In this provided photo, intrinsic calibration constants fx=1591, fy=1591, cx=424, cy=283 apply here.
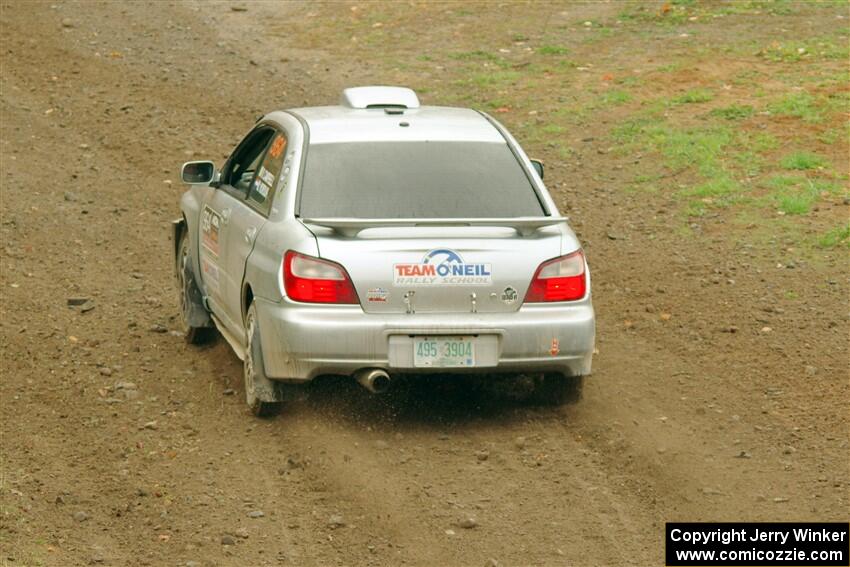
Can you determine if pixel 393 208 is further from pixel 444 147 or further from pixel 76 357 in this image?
pixel 76 357

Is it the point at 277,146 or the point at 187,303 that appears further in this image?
the point at 187,303

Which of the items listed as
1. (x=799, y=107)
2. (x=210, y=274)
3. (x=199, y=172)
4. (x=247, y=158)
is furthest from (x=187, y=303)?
(x=799, y=107)

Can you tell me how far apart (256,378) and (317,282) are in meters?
0.76

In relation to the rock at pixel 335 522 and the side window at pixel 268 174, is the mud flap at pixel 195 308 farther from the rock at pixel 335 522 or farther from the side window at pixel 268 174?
the rock at pixel 335 522

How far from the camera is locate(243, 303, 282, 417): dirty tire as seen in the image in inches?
339

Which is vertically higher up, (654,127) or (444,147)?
(444,147)

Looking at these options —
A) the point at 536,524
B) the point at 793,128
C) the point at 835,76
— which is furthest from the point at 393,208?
the point at 835,76

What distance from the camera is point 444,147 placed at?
9.04 metres

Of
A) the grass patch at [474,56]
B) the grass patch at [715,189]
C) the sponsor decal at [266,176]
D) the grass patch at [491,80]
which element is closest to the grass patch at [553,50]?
the grass patch at [474,56]

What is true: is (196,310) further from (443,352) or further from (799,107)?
(799,107)

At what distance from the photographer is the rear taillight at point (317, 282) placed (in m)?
8.18

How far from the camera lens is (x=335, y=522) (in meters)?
7.11

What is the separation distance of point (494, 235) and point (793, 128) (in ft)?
27.2

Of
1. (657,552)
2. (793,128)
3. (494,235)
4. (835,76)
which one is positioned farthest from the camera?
(835,76)
